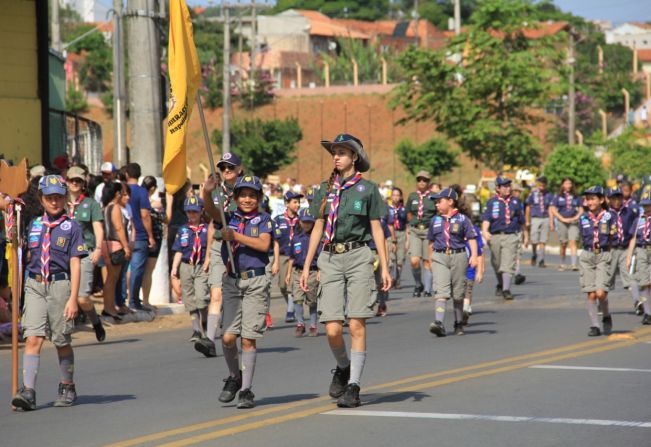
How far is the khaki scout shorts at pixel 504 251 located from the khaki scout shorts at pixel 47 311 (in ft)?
41.8

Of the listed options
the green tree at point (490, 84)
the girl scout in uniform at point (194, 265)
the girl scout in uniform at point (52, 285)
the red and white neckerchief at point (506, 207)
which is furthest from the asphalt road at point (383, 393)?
the green tree at point (490, 84)

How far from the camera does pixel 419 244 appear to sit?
76.5 feet

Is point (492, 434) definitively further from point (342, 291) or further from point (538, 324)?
point (538, 324)

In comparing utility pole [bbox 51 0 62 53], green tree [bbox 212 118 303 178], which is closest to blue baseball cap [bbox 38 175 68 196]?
utility pole [bbox 51 0 62 53]

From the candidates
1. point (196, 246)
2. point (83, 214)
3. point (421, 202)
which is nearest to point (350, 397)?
point (196, 246)

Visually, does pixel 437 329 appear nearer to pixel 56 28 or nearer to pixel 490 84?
pixel 56 28

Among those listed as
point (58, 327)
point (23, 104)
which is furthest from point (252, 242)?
point (23, 104)

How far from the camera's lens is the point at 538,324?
58.2 ft

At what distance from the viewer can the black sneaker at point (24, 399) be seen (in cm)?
1034

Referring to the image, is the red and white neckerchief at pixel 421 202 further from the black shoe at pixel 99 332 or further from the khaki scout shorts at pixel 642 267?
the black shoe at pixel 99 332

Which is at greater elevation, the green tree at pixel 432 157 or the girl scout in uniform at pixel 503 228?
the green tree at pixel 432 157

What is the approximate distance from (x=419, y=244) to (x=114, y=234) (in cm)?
728

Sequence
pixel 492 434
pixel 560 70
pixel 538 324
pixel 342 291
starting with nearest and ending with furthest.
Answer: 1. pixel 492 434
2. pixel 342 291
3. pixel 538 324
4. pixel 560 70

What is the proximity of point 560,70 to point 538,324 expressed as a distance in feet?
105
